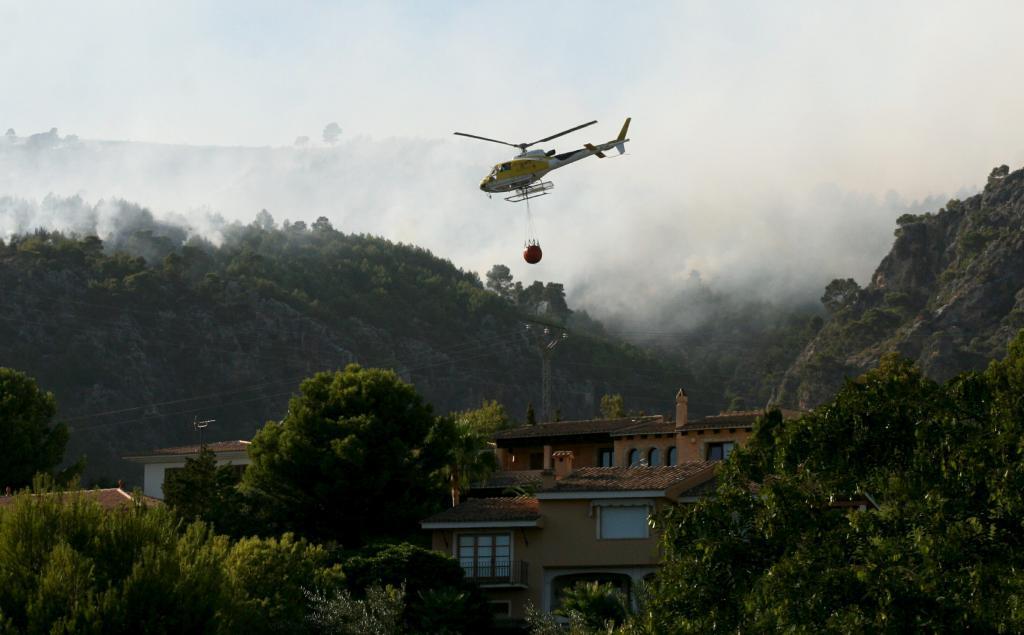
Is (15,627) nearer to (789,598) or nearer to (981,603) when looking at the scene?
(789,598)

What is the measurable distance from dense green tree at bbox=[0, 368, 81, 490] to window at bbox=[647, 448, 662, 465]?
106 ft

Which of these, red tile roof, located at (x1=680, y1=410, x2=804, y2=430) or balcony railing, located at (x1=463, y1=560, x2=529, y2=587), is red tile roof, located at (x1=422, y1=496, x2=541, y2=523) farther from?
red tile roof, located at (x1=680, y1=410, x2=804, y2=430)

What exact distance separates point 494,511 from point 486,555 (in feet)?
6.35

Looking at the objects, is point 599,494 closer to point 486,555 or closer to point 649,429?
point 486,555

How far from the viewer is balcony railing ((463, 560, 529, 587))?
221ft

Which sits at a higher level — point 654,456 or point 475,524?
point 654,456

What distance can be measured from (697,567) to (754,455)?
145 inches

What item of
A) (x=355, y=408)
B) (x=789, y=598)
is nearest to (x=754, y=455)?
(x=789, y=598)

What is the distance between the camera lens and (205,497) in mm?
74000

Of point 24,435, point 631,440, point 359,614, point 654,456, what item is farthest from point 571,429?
point 359,614

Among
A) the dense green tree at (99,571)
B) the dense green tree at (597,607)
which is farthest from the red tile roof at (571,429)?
the dense green tree at (99,571)

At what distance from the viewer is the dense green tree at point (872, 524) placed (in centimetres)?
3425

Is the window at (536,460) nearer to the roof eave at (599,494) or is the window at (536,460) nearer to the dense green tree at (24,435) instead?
the dense green tree at (24,435)

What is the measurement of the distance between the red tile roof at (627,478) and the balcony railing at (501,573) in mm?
3335
